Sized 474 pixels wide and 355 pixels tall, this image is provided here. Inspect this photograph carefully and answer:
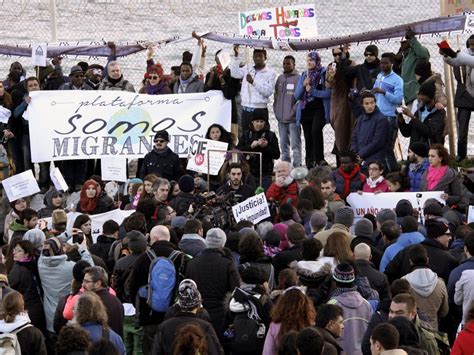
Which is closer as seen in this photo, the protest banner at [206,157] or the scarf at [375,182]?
the scarf at [375,182]

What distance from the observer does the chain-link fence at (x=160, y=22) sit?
35469 mm

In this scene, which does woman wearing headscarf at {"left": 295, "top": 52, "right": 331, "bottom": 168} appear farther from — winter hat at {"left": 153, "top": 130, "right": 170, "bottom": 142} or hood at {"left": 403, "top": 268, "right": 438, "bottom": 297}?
hood at {"left": 403, "top": 268, "right": 438, "bottom": 297}

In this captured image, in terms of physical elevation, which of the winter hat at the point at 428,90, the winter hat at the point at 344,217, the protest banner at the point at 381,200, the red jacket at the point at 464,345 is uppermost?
the winter hat at the point at 428,90

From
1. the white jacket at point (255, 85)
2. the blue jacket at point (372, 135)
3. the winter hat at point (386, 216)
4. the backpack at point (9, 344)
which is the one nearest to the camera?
the backpack at point (9, 344)

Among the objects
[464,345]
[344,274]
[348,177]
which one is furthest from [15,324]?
[348,177]

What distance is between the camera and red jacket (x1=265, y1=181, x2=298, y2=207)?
1761cm

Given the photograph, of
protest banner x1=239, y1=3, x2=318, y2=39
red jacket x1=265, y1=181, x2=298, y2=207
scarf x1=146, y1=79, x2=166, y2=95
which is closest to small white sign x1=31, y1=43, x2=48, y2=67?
scarf x1=146, y1=79, x2=166, y2=95

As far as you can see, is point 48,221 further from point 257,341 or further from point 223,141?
point 257,341

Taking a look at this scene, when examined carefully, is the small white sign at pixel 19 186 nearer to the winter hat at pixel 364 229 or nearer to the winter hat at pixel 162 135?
the winter hat at pixel 162 135

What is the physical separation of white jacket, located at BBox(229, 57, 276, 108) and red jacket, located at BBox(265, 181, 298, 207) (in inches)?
120

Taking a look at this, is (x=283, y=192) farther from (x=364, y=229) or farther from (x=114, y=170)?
(x=364, y=229)

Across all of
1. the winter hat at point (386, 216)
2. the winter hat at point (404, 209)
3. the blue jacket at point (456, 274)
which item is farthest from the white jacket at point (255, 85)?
the blue jacket at point (456, 274)

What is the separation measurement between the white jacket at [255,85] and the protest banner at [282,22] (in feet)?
3.55

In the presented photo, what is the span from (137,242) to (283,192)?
390 cm
